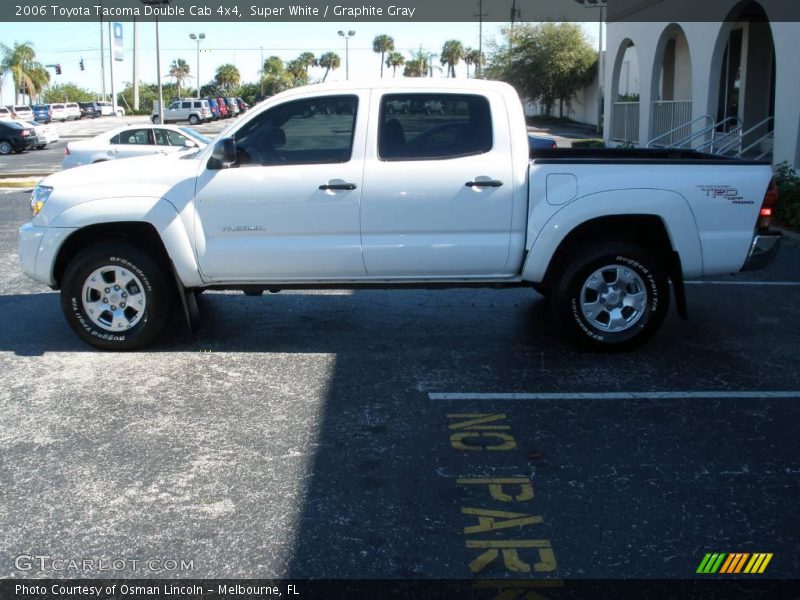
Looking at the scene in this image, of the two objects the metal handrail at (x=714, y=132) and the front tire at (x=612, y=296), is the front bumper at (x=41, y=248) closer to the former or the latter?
the front tire at (x=612, y=296)

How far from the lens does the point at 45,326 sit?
7695 millimetres

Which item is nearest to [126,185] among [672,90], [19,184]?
[19,184]

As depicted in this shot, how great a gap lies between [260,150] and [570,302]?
263 cm

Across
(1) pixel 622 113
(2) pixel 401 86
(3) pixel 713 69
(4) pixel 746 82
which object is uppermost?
(3) pixel 713 69

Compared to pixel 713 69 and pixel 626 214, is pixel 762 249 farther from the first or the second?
pixel 713 69

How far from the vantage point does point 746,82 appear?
67.4 ft

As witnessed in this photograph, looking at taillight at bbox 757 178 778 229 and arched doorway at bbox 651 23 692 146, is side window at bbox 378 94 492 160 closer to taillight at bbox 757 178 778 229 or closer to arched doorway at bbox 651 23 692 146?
taillight at bbox 757 178 778 229

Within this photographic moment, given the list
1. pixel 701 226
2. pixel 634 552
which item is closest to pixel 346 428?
pixel 634 552

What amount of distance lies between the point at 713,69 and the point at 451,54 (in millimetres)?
92022

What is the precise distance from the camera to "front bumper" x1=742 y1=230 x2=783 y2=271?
6.62 meters

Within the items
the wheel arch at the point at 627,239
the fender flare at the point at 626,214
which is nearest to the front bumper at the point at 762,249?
the fender flare at the point at 626,214

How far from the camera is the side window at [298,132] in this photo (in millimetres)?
6707

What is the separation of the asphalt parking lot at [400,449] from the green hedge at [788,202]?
5.24m

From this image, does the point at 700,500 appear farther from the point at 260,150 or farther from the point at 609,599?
the point at 260,150
